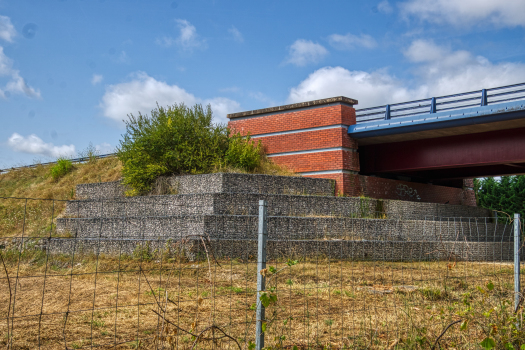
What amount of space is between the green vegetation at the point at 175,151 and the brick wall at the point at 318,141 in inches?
80.8

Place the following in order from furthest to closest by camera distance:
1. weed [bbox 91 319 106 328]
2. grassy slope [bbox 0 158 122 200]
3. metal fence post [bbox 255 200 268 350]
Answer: grassy slope [bbox 0 158 122 200] < weed [bbox 91 319 106 328] < metal fence post [bbox 255 200 268 350]

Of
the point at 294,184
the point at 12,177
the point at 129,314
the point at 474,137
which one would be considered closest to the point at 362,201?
the point at 294,184

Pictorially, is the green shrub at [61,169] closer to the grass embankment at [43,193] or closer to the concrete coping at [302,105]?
the grass embankment at [43,193]

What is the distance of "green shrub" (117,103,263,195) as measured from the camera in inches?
623

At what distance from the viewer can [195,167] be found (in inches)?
622

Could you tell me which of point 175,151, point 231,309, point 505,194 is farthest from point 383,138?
point 505,194

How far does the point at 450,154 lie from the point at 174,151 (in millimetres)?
10821

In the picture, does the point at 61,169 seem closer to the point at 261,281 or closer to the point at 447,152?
the point at 447,152

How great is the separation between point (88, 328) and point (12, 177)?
25570 millimetres

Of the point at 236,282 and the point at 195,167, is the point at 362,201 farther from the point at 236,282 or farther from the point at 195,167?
the point at 236,282

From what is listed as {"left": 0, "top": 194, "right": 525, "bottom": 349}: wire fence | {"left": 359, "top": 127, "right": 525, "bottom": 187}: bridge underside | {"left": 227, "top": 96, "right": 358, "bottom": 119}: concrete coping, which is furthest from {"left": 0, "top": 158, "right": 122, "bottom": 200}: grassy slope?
{"left": 359, "top": 127, "right": 525, "bottom": 187}: bridge underside

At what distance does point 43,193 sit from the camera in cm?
2125

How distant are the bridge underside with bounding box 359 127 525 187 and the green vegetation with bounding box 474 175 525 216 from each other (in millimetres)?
20763

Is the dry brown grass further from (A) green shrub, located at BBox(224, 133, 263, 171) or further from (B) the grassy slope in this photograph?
(B) the grassy slope
